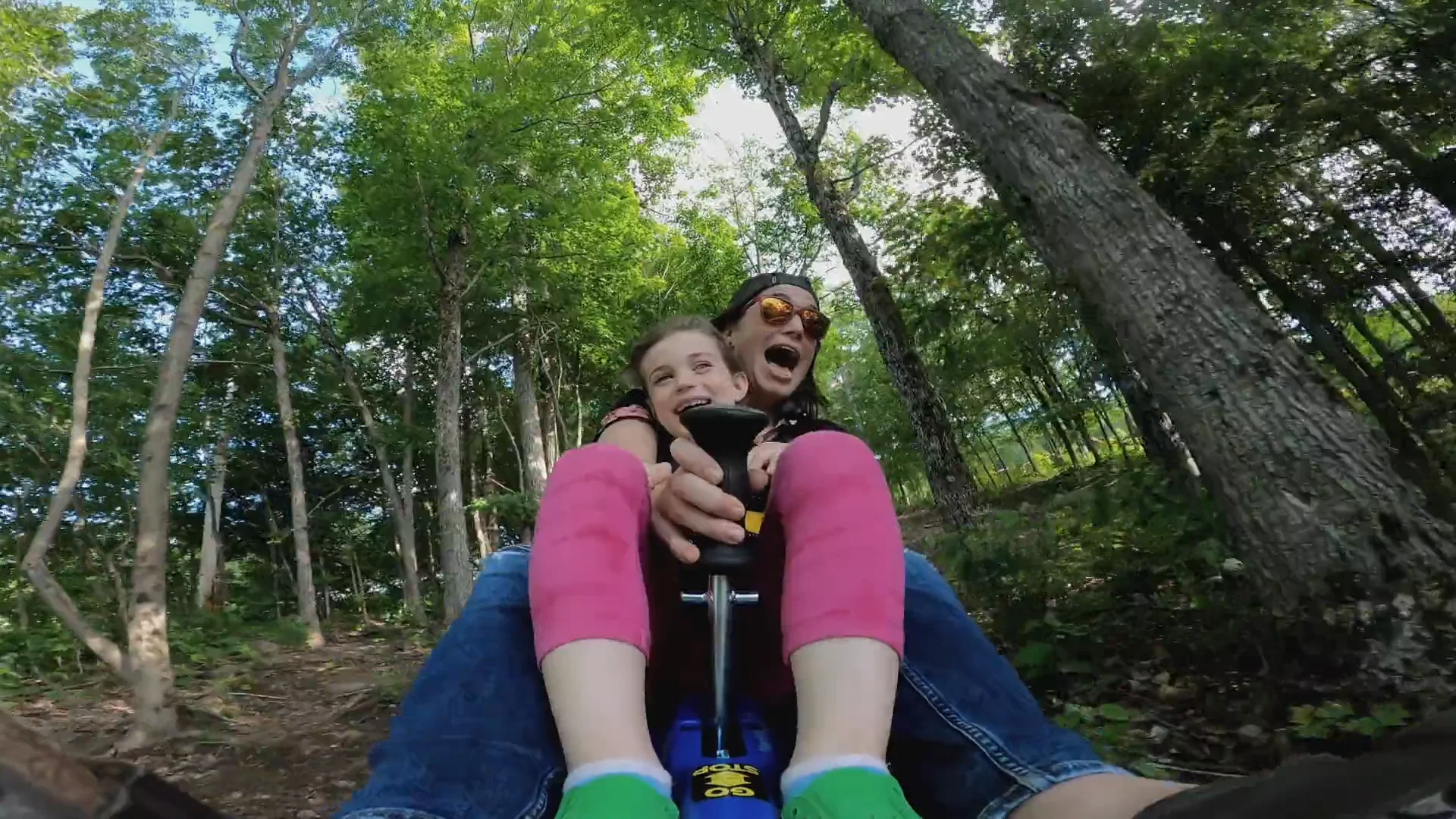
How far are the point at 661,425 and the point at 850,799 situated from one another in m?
0.95

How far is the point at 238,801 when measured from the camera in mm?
3623

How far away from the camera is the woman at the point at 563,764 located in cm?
99

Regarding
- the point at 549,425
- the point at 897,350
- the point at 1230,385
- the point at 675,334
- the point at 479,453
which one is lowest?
the point at 1230,385

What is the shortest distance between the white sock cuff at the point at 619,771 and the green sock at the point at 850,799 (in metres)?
0.16

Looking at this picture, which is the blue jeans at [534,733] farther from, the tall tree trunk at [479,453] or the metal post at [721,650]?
the tall tree trunk at [479,453]

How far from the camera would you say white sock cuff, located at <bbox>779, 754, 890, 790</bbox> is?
938 millimetres

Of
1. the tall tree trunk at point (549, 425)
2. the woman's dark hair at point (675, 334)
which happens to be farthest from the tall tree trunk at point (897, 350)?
the tall tree trunk at point (549, 425)

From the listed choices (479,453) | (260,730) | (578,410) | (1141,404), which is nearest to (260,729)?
(260,730)

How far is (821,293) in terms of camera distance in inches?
592

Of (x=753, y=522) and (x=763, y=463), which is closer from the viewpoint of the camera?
(x=753, y=522)

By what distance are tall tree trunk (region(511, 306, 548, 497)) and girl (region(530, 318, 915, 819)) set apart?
9955 mm

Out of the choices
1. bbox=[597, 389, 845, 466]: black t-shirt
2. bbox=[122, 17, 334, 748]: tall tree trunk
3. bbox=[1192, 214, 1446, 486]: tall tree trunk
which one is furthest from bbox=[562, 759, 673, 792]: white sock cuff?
bbox=[1192, 214, 1446, 486]: tall tree trunk

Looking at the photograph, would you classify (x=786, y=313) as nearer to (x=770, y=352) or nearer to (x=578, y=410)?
(x=770, y=352)

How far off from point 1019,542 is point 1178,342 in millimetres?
1631
